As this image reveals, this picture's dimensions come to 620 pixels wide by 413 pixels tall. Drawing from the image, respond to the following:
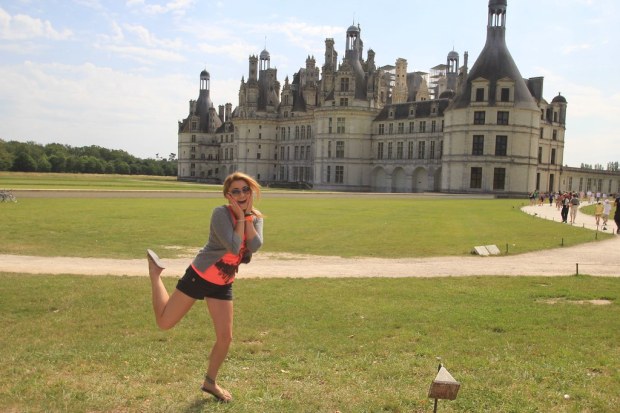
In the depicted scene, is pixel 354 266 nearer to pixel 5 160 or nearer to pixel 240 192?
pixel 240 192

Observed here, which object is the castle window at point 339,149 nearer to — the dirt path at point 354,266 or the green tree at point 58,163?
the green tree at point 58,163

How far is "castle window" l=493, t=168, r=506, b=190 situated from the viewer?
72438mm

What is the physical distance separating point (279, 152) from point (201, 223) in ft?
274

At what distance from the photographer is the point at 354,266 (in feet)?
53.7

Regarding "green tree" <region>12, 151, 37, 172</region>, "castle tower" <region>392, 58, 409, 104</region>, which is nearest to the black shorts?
"castle tower" <region>392, 58, 409, 104</region>

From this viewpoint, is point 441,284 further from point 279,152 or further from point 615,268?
point 279,152

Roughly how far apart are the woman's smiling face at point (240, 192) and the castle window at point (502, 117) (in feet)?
231

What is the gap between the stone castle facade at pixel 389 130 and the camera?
237 ft

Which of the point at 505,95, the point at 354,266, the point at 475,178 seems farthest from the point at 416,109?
the point at 354,266

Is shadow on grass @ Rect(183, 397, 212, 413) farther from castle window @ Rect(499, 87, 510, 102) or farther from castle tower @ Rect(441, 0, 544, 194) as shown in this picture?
castle window @ Rect(499, 87, 510, 102)

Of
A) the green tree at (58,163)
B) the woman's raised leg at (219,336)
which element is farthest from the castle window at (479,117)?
the green tree at (58,163)

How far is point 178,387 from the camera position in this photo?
6754 millimetres

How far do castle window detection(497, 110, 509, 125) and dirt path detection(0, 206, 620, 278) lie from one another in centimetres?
5534

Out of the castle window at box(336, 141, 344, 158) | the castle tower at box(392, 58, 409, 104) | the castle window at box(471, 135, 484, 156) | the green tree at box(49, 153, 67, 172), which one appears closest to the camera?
the castle window at box(471, 135, 484, 156)
